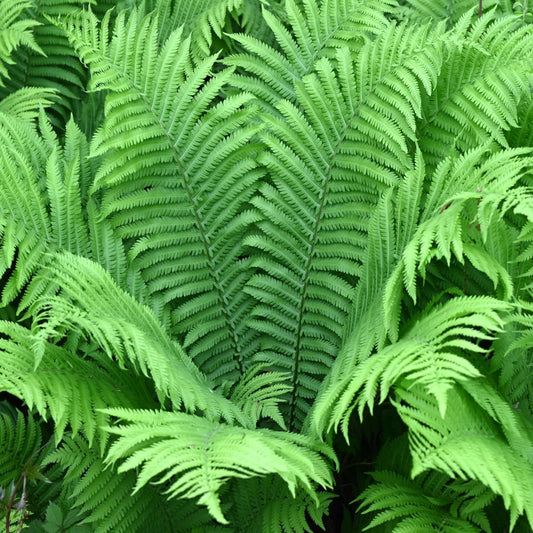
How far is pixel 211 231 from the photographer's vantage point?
1.64 meters

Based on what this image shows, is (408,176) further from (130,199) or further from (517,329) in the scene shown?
(130,199)

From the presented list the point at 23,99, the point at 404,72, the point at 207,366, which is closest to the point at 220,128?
the point at 404,72

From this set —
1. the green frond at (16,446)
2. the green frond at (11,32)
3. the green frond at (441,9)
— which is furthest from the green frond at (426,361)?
the green frond at (11,32)

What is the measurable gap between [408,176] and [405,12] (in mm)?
865

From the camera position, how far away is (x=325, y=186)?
160 centimetres

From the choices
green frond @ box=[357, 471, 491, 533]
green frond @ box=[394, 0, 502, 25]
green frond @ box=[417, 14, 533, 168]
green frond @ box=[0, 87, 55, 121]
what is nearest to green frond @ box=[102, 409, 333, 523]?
green frond @ box=[357, 471, 491, 533]

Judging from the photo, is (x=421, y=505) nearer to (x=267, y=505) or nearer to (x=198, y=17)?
(x=267, y=505)

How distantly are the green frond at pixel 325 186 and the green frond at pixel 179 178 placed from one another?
65 mm

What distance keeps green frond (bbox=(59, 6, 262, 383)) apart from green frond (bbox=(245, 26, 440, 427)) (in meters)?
0.06

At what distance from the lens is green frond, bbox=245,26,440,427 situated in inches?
61.2

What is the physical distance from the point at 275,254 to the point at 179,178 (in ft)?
0.99

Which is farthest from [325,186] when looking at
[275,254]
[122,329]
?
[122,329]

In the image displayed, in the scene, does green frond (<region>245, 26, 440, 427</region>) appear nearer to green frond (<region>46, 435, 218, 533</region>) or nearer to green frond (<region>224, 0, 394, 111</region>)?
green frond (<region>224, 0, 394, 111</region>)

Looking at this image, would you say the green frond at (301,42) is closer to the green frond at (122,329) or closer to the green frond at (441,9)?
the green frond at (441,9)
